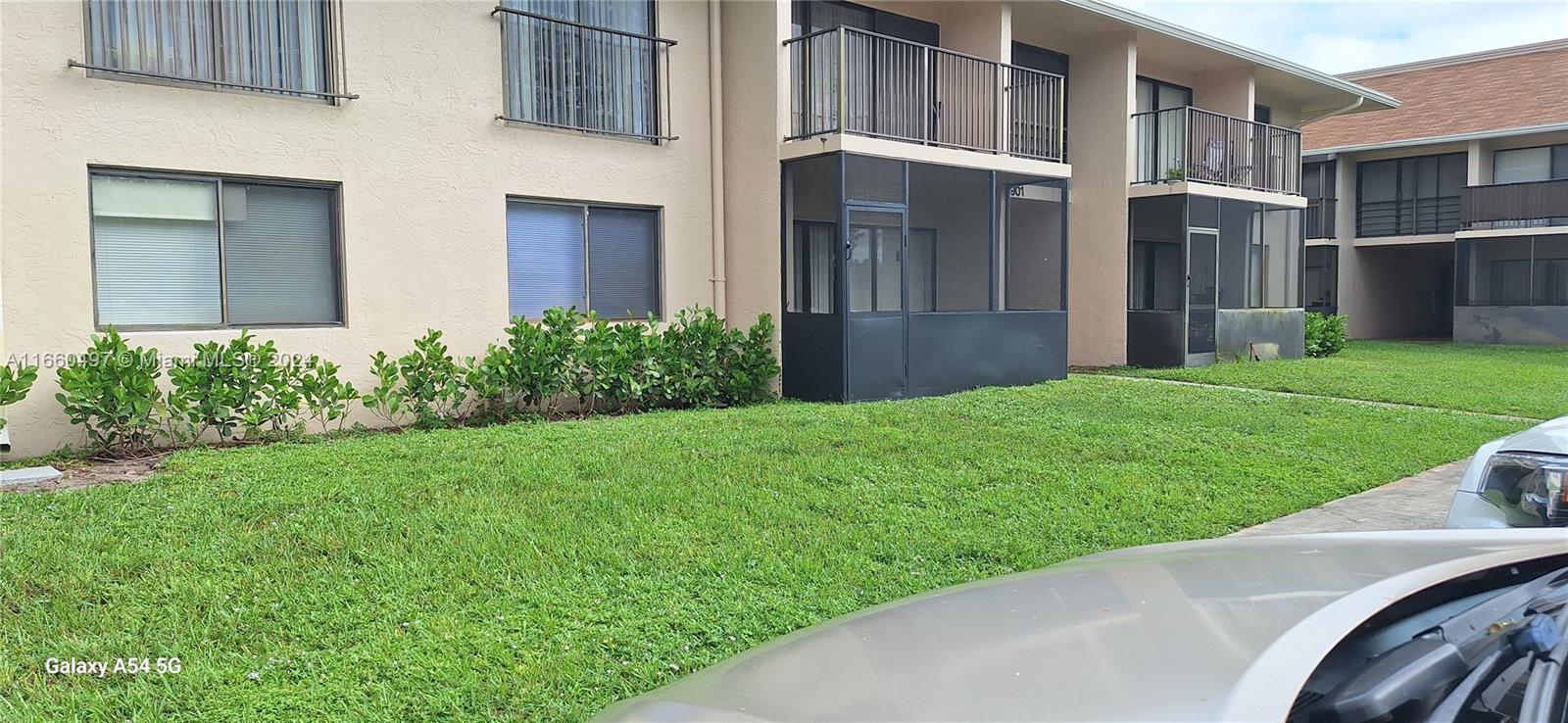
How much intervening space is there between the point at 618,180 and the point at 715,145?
1.40 meters

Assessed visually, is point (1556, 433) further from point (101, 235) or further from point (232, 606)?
point (101, 235)

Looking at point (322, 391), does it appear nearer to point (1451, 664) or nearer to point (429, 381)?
point (429, 381)

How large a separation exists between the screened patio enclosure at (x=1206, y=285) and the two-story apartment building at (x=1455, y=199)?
10.6 meters

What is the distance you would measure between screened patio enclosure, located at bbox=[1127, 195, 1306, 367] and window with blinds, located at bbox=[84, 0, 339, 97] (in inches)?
462

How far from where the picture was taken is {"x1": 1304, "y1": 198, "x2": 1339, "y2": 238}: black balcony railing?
88.2 feet

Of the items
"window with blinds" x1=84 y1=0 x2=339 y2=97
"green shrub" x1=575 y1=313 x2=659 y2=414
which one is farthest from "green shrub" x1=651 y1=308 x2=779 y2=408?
"window with blinds" x1=84 y1=0 x2=339 y2=97

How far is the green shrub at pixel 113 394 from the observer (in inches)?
286

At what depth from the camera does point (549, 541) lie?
16.1ft

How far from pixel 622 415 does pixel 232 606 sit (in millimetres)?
5933

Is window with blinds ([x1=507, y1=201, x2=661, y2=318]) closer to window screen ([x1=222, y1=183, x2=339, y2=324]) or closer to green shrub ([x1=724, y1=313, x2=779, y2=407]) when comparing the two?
green shrub ([x1=724, y1=313, x2=779, y2=407])

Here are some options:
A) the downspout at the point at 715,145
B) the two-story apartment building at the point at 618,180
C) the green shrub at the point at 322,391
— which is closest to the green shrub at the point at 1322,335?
the two-story apartment building at the point at 618,180

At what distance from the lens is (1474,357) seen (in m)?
18.5

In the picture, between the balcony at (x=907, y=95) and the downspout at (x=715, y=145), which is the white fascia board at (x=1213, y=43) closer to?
the balcony at (x=907, y=95)

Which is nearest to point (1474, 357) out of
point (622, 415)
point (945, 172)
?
point (945, 172)
